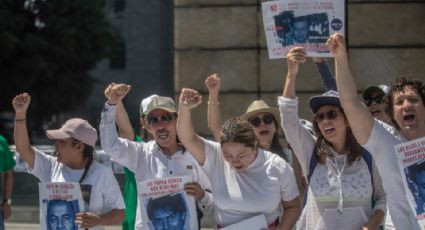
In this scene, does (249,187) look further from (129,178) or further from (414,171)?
(129,178)

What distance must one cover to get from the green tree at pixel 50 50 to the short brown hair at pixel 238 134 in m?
29.2

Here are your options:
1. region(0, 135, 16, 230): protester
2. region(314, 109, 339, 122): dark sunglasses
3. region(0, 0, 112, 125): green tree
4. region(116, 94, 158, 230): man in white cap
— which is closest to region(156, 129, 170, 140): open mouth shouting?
region(116, 94, 158, 230): man in white cap

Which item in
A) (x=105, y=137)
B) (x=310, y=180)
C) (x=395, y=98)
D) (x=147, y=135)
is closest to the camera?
(x=395, y=98)

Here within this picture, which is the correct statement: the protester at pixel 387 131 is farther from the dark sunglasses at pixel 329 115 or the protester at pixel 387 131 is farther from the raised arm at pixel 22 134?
the raised arm at pixel 22 134

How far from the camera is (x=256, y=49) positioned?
32.9ft

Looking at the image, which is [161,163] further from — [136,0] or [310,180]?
[136,0]

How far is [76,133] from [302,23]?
162 cm

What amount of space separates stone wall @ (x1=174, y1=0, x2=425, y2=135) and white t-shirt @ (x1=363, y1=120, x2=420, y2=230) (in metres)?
5.35

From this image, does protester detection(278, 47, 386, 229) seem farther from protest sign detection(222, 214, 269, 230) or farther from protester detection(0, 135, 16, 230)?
protester detection(0, 135, 16, 230)

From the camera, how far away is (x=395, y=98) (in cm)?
438

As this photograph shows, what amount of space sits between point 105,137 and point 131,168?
26 cm

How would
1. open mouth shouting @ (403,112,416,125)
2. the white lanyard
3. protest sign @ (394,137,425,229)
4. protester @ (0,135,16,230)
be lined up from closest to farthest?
protest sign @ (394,137,425,229)
open mouth shouting @ (403,112,416,125)
the white lanyard
protester @ (0,135,16,230)

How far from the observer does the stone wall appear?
9750 millimetres

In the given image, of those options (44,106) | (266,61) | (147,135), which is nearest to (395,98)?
(147,135)
